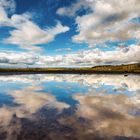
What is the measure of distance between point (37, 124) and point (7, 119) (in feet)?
7.31

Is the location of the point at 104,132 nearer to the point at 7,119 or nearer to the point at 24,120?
the point at 24,120

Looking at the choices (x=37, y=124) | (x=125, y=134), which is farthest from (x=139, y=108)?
(x=37, y=124)

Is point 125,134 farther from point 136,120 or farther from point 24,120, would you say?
point 24,120

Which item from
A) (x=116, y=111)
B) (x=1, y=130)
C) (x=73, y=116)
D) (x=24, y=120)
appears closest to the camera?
(x=1, y=130)

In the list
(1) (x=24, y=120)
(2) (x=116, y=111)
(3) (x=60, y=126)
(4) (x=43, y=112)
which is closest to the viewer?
(3) (x=60, y=126)

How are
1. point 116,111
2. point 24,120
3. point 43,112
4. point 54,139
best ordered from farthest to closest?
point 116,111 → point 43,112 → point 24,120 → point 54,139

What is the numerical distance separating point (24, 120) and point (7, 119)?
1.07 meters

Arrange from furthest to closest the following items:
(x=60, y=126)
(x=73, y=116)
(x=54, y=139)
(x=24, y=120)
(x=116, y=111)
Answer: (x=116, y=111) → (x=73, y=116) → (x=24, y=120) → (x=60, y=126) → (x=54, y=139)

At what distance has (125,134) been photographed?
12023 mm

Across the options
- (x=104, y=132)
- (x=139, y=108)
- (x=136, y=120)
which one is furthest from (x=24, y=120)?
(x=139, y=108)

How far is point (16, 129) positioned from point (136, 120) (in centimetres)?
751

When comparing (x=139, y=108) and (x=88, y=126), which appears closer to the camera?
(x=88, y=126)

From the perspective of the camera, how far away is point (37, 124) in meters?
13.3

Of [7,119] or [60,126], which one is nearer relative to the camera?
[60,126]
